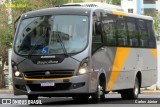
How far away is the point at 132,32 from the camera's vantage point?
26016 mm

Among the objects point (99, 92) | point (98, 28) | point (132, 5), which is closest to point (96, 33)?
point (98, 28)

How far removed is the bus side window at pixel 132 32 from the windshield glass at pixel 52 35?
4342mm

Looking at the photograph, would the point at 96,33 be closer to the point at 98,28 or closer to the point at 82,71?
the point at 98,28

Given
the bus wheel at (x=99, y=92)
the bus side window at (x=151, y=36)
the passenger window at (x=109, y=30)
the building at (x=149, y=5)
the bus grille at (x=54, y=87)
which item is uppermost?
the passenger window at (x=109, y=30)

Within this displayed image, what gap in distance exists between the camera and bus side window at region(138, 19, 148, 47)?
2711 centimetres

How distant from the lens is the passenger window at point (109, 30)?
22.9 meters

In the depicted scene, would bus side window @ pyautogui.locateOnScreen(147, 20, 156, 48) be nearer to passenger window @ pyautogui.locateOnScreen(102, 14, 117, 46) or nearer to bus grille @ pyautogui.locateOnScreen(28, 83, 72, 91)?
passenger window @ pyautogui.locateOnScreen(102, 14, 117, 46)

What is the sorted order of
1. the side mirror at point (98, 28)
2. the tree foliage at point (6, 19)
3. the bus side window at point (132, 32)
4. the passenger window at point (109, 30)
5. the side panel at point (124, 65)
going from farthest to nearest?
the tree foliage at point (6, 19) < the bus side window at point (132, 32) < the passenger window at point (109, 30) < the side panel at point (124, 65) < the side mirror at point (98, 28)

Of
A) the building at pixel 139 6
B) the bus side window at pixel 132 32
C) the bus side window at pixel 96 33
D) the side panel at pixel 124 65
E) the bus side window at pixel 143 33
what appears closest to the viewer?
the bus side window at pixel 96 33

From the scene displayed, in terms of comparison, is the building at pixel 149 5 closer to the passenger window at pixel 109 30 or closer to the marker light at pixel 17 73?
the passenger window at pixel 109 30

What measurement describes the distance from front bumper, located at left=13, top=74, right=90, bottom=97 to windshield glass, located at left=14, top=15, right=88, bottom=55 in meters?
0.87

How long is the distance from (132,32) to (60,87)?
19.0 ft

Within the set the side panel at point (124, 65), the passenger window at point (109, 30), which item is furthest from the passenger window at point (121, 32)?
the passenger window at point (109, 30)

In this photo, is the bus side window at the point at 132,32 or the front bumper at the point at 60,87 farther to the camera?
the bus side window at the point at 132,32
